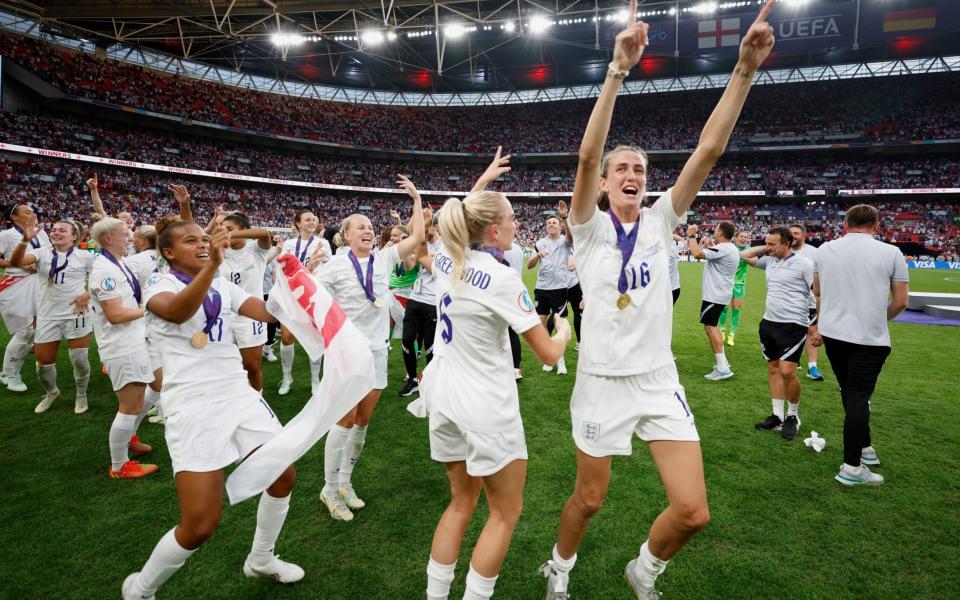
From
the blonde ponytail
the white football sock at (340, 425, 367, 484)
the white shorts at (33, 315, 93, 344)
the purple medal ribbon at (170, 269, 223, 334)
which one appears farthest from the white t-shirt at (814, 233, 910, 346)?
the white shorts at (33, 315, 93, 344)

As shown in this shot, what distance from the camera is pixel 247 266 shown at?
21.3 ft

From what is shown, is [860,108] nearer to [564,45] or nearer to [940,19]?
[940,19]

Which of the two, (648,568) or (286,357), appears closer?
(648,568)

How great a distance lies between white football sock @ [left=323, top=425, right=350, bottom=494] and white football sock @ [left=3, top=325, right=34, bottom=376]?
5.96 m

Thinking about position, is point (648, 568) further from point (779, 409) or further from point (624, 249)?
point (779, 409)

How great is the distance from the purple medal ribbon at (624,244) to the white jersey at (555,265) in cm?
498

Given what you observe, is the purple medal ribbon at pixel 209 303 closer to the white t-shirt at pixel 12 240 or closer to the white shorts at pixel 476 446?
the white shorts at pixel 476 446

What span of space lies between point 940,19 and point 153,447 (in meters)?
46.5

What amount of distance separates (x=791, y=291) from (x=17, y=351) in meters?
10.1

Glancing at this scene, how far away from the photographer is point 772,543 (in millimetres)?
3322

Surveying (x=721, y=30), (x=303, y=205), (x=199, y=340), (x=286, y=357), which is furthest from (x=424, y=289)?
(x=303, y=205)

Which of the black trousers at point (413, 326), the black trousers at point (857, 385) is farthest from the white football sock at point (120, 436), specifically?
the black trousers at point (857, 385)

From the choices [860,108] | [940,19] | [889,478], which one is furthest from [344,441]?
[860,108]

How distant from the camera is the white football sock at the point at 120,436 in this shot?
4.17 metres
